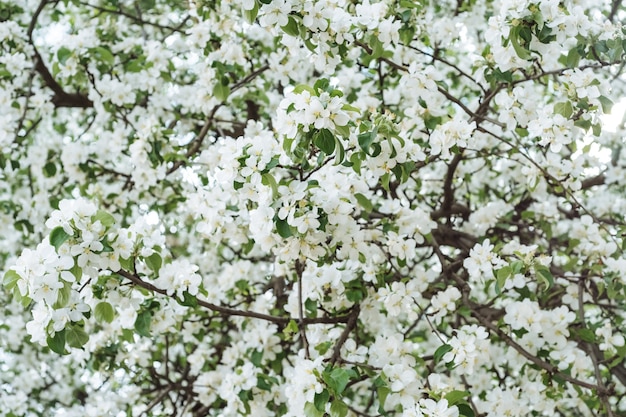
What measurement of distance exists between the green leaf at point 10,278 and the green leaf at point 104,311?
0.23 metres

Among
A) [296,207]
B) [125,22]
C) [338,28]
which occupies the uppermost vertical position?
[125,22]

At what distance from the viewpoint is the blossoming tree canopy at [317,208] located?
1.78 metres

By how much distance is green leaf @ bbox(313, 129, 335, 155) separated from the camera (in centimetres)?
168

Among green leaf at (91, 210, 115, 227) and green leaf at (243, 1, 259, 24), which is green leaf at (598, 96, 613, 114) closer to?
green leaf at (243, 1, 259, 24)

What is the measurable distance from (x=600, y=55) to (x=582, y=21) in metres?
0.32

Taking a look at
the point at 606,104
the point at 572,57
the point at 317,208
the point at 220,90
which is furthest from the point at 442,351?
the point at 220,90

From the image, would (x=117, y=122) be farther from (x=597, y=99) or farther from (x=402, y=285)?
(x=597, y=99)

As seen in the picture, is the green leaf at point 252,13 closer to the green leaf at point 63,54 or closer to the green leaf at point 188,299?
the green leaf at point 188,299

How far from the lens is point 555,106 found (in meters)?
2.05

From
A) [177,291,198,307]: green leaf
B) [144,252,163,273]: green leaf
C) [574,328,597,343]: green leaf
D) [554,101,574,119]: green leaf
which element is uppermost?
[554,101,574,119]: green leaf

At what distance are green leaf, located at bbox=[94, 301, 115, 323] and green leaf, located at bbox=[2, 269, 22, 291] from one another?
0.23 meters

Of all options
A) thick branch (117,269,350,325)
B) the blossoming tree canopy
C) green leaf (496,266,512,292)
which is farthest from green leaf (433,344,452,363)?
thick branch (117,269,350,325)

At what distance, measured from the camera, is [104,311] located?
184 cm

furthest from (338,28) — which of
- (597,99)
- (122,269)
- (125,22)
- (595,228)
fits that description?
(125,22)
